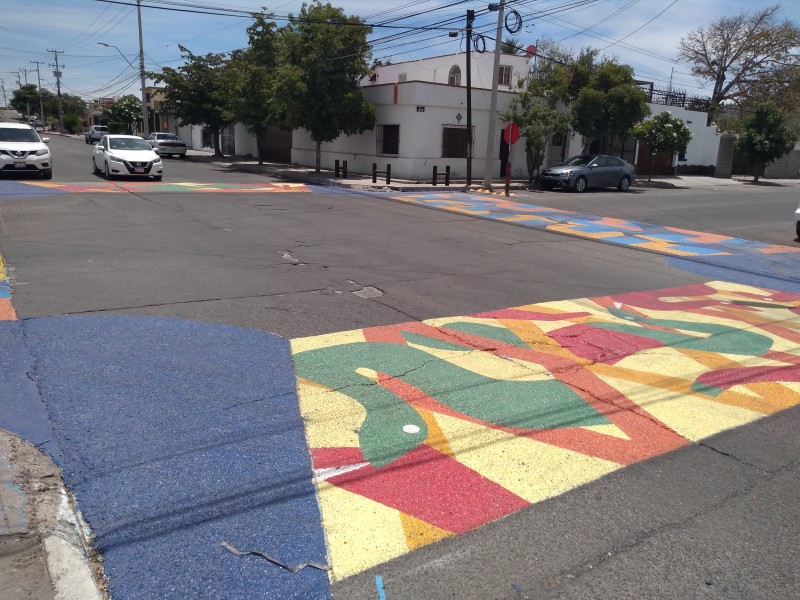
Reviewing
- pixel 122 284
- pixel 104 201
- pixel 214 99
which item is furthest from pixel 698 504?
pixel 214 99

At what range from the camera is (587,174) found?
26.2 metres

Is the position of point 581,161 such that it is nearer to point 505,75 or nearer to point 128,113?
point 505,75

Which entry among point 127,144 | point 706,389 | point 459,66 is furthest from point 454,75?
point 706,389

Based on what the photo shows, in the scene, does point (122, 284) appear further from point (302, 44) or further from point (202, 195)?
point (302, 44)

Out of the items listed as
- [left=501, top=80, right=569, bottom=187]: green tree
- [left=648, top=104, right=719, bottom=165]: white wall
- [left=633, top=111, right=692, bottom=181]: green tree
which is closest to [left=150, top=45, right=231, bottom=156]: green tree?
[left=501, top=80, right=569, bottom=187]: green tree

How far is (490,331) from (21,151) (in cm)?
1898

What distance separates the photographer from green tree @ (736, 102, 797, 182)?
35.6 metres

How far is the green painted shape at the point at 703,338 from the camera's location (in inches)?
275

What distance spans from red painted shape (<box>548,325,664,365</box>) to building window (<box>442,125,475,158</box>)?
74.9 ft

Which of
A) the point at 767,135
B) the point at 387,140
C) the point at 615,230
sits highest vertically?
the point at 767,135

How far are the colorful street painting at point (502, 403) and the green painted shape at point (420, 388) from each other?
0.06ft

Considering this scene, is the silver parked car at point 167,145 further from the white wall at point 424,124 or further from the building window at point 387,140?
the building window at point 387,140

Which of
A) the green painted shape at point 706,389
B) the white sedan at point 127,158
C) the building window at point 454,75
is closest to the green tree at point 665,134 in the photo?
the building window at point 454,75

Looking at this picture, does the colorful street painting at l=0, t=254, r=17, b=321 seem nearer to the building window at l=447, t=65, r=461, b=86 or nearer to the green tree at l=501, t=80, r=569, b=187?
the green tree at l=501, t=80, r=569, b=187
